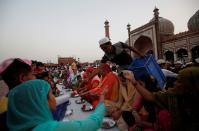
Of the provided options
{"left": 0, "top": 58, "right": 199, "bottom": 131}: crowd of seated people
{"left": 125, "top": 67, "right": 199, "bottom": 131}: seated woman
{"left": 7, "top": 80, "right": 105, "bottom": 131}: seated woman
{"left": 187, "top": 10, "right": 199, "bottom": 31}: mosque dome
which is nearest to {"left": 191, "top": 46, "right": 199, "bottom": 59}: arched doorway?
{"left": 187, "top": 10, "right": 199, "bottom": 31}: mosque dome

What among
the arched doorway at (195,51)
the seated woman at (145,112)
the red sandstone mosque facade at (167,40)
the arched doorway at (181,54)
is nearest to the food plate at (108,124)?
the seated woman at (145,112)

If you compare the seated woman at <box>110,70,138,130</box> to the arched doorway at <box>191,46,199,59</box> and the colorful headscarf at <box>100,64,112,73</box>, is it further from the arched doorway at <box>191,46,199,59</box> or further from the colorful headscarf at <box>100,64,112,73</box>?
the arched doorway at <box>191,46,199,59</box>

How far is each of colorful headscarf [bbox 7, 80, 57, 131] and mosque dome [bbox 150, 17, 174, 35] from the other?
23487 mm

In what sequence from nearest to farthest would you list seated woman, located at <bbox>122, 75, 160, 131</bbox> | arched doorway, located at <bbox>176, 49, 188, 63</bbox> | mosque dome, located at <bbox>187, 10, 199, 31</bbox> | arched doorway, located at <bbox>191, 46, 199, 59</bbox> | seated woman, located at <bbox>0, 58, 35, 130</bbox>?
seated woman, located at <bbox>0, 58, 35, 130</bbox>
seated woman, located at <bbox>122, 75, 160, 131</bbox>
arched doorway, located at <bbox>191, 46, 199, 59</bbox>
arched doorway, located at <bbox>176, 49, 188, 63</bbox>
mosque dome, located at <bbox>187, 10, 199, 31</bbox>

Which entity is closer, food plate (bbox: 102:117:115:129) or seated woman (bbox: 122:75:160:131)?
seated woman (bbox: 122:75:160:131)

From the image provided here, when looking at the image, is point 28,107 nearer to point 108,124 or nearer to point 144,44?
point 108,124

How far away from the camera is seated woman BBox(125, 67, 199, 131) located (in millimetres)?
1932

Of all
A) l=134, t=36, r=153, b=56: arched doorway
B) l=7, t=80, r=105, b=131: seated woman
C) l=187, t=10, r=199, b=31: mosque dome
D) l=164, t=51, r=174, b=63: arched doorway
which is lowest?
l=7, t=80, r=105, b=131: seated woman

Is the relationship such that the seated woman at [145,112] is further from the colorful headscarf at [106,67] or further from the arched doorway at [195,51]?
the arched doorway at [195,51]

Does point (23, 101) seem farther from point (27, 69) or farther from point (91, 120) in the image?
point (27, 69)

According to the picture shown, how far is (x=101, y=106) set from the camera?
5.42 feet

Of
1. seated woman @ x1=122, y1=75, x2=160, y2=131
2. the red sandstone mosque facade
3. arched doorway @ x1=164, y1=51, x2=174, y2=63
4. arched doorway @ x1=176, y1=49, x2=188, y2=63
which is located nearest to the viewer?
seated woman @ x1=122, y1=75, x2=160, y2=131

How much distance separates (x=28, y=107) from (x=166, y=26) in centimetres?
2511

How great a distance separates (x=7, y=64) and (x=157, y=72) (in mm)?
2066
